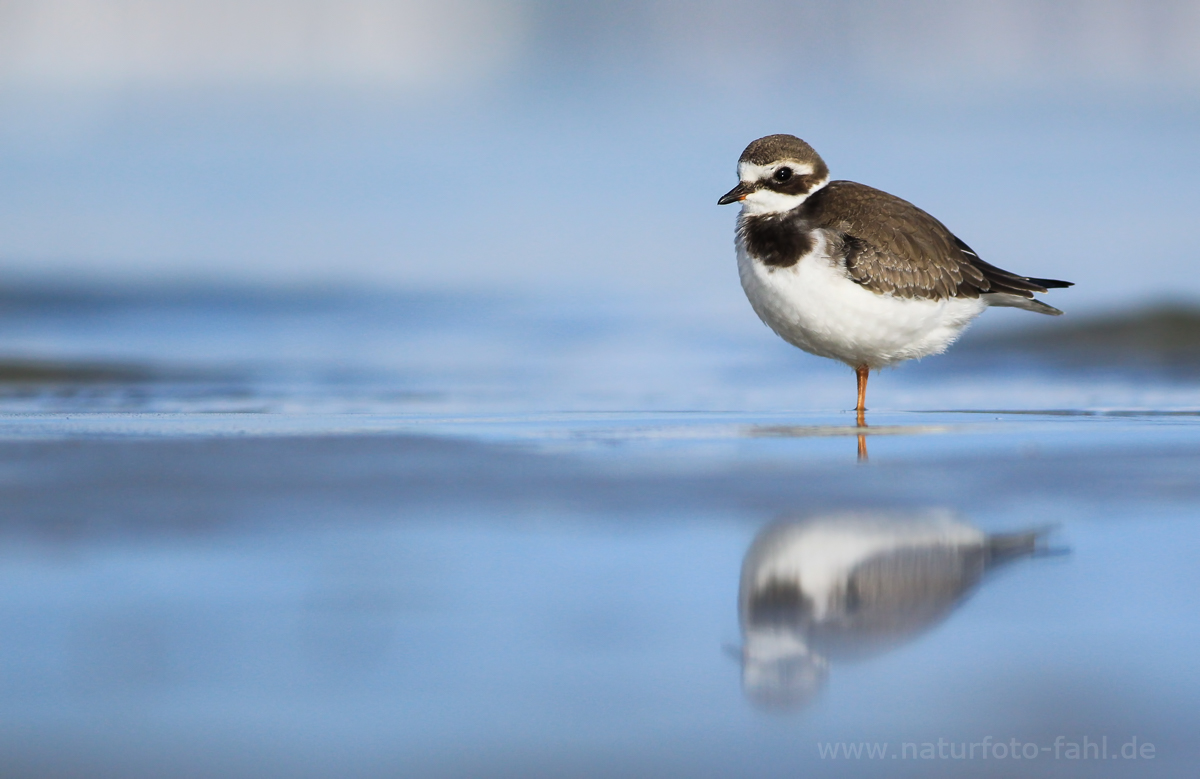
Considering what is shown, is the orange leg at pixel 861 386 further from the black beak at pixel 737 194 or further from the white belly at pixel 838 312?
the black beak at pixel 737 194

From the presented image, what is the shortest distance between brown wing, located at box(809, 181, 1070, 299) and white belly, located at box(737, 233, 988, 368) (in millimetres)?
73

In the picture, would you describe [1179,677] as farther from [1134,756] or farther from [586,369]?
[586,369]

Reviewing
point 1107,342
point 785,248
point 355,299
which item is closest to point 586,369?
point 785,248

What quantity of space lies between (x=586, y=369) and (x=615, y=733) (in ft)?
25.7

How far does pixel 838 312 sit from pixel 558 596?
3.80 metres

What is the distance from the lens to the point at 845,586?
123 inches

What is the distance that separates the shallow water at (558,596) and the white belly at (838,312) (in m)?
0.40

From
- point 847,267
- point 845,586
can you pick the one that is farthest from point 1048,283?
point 845,586

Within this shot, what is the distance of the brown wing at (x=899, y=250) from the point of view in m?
6.68

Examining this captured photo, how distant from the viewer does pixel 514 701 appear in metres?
Result: 2.54

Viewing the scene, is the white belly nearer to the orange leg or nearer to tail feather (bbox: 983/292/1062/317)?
the orange leg

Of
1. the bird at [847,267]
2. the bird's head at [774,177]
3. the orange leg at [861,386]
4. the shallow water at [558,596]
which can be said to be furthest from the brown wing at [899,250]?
the shallow water at [558,596]

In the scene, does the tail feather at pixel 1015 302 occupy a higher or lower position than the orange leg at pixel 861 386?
higher

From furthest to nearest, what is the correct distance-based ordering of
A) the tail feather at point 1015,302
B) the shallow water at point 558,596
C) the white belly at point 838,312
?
the tail feather at point 1015,302
the white belly at point 838,312
the shallow water at point 558,596
